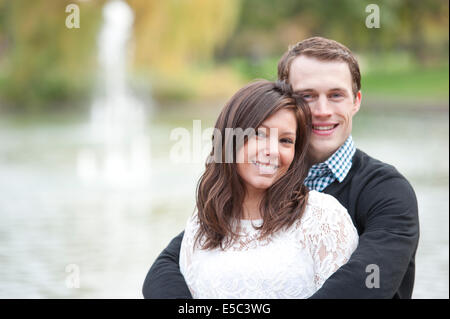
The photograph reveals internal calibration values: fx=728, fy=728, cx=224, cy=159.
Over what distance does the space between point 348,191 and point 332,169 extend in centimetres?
8

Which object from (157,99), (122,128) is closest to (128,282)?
(122,128)

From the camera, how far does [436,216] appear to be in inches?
272

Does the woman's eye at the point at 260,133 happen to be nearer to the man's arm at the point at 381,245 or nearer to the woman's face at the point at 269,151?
the woman's face at the point at 269,151

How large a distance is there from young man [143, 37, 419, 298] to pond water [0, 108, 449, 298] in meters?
2.79

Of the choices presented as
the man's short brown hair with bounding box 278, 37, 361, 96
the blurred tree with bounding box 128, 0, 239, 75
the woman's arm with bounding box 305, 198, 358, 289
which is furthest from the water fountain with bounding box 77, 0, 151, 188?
the woman's arm with bounding box 305, 198, 358, 289

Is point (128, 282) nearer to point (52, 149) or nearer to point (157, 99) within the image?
point (52, 149)

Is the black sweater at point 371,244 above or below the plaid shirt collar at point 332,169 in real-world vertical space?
below

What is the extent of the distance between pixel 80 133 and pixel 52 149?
2.38 metres

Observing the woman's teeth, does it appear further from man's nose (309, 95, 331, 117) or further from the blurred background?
the blurred background

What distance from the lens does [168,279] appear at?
1.93 metres

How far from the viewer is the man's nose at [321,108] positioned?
82.4 inches

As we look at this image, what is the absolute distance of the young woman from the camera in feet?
5.82

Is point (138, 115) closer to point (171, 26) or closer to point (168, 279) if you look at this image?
point (171, 26)

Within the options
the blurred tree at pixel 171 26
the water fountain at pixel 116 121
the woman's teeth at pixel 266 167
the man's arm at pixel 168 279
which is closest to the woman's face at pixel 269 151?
the woman's teeth at pixel 266 167
